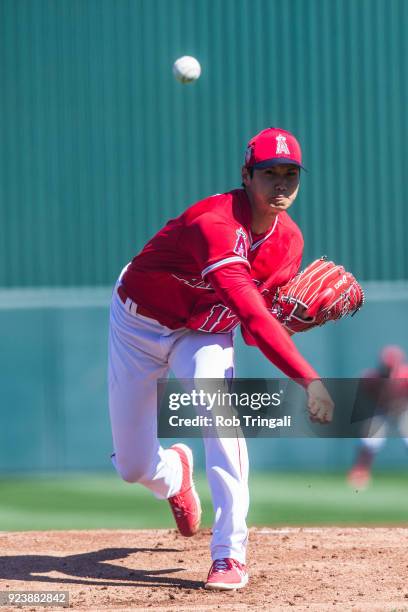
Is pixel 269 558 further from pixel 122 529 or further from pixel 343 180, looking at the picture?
pixel 343 180

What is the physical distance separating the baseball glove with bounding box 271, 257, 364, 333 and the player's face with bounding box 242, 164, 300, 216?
41 cm

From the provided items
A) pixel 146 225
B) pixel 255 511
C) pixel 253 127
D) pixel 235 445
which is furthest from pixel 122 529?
pixel 253 127

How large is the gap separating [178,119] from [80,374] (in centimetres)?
229

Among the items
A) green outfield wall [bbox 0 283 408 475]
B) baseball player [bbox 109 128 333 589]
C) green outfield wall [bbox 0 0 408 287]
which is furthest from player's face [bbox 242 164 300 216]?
green outfield wall [bbox 0 0 408 287]

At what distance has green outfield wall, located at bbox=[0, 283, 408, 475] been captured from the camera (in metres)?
7.90

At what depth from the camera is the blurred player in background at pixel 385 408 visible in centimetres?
756

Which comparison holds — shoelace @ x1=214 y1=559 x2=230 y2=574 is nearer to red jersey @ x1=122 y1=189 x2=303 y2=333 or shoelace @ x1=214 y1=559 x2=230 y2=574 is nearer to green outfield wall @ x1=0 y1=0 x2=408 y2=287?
red jersey @ x1=122 y1=189 x2=303 y2=333

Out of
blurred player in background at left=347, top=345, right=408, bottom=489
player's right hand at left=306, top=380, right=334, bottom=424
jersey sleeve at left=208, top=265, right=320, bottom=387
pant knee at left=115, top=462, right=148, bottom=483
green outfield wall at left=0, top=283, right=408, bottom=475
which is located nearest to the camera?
player's right hand at left=306, top=380, right=334, bottom=424

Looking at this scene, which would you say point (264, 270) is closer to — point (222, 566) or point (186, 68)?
point (222, 566)

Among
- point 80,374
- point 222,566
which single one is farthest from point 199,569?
point 80,374

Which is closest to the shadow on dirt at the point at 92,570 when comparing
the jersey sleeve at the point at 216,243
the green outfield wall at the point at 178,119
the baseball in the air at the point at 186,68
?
the jersey sleeve at the point at 216,243

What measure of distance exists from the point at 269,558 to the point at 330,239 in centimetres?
448

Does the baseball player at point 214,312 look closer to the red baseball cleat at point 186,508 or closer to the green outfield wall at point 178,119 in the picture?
the red baseball cleat at point 186,508

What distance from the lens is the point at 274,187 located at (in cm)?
385
